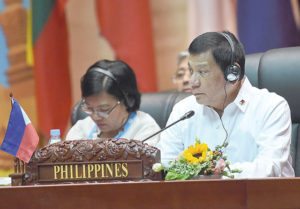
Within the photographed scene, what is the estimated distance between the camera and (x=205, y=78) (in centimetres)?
296

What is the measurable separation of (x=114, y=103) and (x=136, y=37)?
5.16ft

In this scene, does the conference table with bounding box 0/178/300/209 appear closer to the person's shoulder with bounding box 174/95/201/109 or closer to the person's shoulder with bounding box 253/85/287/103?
the person's shoulder with bounding box 253/85/287/103

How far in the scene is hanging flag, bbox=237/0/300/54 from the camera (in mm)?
4656

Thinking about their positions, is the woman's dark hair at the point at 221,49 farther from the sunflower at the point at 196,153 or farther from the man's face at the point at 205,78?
the sunflower at the point at 196,153

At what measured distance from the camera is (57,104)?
5.48 meters

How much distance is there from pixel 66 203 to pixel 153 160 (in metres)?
0.41

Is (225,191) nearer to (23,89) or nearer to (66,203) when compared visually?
(66,203)

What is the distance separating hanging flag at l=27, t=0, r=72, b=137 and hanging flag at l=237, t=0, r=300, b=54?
4.90 ft

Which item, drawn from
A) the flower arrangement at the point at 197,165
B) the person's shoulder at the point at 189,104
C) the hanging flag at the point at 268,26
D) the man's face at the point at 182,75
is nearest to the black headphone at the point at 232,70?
Result: the person's shoulder at the point at 189,104

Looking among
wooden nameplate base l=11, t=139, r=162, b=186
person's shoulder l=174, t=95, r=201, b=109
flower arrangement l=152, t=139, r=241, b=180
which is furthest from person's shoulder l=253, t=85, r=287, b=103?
wooden nameplate base l=11, t=139, r=162, b=186

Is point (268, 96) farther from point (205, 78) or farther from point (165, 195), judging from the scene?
point (165, 195)

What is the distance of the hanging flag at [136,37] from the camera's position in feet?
16.7

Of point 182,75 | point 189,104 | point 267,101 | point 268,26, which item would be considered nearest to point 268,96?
point 267,101

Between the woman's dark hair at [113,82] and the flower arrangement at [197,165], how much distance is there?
124 centimetres
